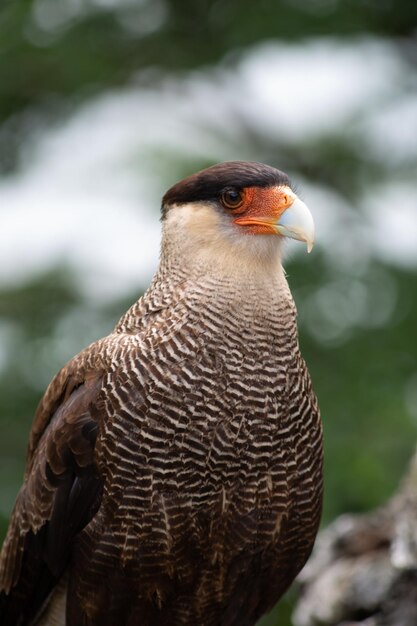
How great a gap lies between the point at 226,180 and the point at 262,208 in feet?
0.57

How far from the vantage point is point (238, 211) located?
15.0 ft

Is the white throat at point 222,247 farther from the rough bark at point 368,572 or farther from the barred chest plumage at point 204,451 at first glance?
the rough bark at point 368,572

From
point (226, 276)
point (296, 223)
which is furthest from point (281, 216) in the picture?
point (226, 276)

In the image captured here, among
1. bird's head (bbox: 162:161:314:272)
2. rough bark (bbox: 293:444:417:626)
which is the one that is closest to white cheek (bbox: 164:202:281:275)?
bird's head (bbox: 162:161:314:272)

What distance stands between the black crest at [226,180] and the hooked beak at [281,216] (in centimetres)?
5

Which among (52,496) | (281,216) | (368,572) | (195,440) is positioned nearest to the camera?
(195,440)

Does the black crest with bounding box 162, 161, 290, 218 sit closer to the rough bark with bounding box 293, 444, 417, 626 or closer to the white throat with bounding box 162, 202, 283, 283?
the white throat with bounding box 162, 202, 283, 283

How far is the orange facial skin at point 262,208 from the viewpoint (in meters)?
4.53

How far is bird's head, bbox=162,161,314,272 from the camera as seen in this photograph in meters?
4.54

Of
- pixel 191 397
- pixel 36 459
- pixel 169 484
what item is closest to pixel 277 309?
pixel 191 397

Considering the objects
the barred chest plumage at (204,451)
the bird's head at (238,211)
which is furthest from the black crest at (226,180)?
the barred chest plumage at (204,451)

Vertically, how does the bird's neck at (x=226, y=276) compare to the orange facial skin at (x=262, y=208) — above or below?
below

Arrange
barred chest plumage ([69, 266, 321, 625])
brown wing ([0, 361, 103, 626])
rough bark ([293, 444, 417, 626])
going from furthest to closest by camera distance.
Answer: rough bark ([293, 444, 417, 626]) → brown wing ([0, 361, 103, 626]) → barred chest plumage ([69, 266, 321, 625])

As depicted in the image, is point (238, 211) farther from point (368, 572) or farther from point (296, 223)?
point (368, 572)
